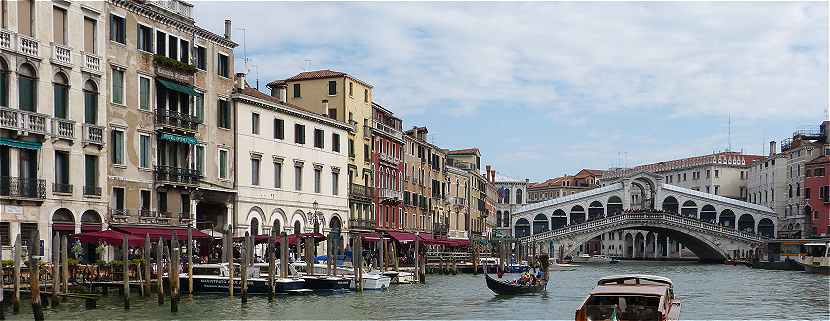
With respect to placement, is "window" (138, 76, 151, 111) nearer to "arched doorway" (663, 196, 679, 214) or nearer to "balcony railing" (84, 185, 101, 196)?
"balcony railing" (84, 185, 101, 196)

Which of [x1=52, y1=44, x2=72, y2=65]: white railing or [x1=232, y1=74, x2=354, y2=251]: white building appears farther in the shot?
[x1=232, y1=74, x2=354, y2=251]: white building

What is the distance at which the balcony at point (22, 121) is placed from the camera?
25.8 metres

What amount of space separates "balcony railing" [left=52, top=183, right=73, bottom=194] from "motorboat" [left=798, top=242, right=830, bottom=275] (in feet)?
123

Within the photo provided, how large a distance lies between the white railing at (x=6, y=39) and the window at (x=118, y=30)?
4242mm

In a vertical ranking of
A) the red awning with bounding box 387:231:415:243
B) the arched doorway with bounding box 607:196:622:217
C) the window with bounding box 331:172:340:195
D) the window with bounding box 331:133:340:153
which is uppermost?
the window with bounding box 331:133:340:153

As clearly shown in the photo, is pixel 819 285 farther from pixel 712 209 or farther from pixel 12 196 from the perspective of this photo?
pixel 712 209

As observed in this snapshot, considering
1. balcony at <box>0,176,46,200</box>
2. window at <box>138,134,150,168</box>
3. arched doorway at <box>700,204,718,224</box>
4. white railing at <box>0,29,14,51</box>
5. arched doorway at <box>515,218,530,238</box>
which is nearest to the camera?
white railing at <box>0,29,14,51</box>

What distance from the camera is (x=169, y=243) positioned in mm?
32469

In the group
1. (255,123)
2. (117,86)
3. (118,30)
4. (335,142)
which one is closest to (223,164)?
(255,123)

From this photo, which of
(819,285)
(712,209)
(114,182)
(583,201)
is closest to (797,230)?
(712,209)

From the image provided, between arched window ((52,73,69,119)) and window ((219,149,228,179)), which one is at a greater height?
arched window ((52,73,69,119))

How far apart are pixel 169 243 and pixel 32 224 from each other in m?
6.04

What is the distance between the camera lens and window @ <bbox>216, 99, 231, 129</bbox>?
Result: 35594mm

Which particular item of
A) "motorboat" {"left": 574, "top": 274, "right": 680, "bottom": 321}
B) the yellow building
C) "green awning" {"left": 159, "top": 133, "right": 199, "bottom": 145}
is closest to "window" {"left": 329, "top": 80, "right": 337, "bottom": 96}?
the yellow building
